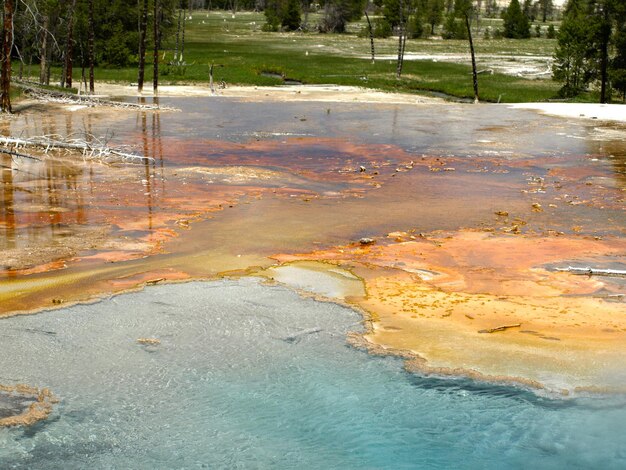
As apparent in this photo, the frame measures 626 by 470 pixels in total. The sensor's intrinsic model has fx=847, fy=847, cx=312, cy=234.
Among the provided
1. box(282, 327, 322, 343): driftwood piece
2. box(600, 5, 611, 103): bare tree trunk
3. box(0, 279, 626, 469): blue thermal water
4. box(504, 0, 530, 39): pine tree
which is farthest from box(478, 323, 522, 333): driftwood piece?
box(504, 0, 530, 39): pine tree

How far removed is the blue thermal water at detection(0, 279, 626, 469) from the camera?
6805mm

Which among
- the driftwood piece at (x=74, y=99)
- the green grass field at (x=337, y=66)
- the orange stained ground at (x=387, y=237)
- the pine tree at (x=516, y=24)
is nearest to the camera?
the orange stained ground at (x=387, y=237)

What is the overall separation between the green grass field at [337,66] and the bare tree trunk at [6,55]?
16.9m

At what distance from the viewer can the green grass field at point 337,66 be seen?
1729 inches

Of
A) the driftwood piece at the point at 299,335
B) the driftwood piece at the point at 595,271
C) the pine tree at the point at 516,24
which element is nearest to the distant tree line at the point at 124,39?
the driftwood piece at the point at 299,335

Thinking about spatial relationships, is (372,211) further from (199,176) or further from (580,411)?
(580,411)

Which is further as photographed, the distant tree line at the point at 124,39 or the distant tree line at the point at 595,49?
the distant tree line at the point at 595,49

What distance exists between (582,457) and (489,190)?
424 inches

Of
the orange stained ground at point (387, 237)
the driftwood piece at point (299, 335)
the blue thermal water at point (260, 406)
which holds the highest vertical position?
the orange stained ground at point (387, 237)

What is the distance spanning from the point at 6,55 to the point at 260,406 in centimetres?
1972

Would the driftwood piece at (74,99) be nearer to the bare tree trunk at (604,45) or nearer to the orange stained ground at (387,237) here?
the orange stained ground at (387,237)

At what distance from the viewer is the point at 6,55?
2416 cm

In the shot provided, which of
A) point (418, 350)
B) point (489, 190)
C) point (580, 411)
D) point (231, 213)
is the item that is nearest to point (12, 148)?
point (231, 213)

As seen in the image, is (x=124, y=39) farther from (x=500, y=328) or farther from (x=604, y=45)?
(x=500, y=328)
